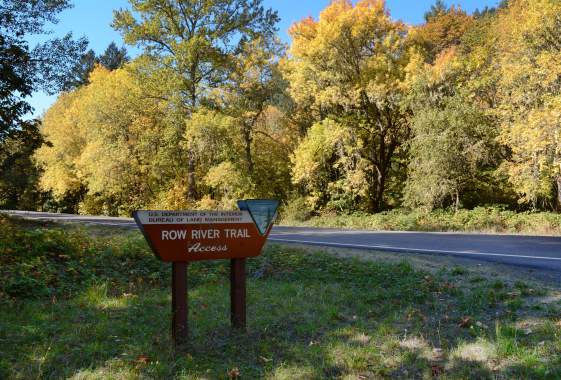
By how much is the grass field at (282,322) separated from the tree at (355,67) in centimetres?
1603

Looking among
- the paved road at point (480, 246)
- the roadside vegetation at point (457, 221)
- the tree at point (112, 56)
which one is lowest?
the paved road at point (480, 246)

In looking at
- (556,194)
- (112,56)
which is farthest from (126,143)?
(112,56)

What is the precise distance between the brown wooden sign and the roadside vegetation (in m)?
12.3

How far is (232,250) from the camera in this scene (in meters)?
4.97

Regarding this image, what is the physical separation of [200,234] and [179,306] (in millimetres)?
772

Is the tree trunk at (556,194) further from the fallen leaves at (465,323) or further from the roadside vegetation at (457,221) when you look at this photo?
the fallen leaves at (465,323)

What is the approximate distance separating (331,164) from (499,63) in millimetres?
9543

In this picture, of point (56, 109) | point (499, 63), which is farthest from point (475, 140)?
point (56, 109)

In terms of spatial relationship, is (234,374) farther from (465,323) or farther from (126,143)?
(126,143)

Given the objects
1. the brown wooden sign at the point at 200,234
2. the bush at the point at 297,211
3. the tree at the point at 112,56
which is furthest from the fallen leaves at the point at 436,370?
the tree at the point at 112,56

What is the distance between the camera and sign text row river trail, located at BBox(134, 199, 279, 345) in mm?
4516

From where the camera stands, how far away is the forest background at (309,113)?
54.9ft

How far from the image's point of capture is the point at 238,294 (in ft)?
16.7

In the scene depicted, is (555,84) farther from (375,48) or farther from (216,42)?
(216,42)
